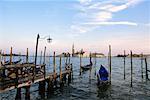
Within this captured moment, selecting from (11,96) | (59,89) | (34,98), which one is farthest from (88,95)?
(11,96)

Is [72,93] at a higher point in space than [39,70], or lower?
lower

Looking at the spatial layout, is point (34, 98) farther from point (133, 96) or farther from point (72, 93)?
point (133, 96)

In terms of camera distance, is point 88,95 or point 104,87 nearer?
point 88,95

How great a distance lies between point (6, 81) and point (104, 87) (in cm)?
1340

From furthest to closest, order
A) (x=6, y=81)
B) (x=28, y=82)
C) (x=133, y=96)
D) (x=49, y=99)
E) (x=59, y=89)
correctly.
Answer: (x=59, y=89) < (x=133, y=96) < (x=49, y=99) < (x=28, y=82) < (x=6, y=81)

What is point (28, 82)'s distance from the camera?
15.9 meters

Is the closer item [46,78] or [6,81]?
[6,81]

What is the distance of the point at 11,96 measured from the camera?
65.4 feet

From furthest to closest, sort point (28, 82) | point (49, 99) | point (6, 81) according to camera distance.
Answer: point (49, 99) < point (28, 82) < point (6, 81)

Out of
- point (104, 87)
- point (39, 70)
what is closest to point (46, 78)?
point (39, 70)

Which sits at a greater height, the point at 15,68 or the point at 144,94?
the point at 15,68

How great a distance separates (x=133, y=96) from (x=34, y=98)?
902 cm

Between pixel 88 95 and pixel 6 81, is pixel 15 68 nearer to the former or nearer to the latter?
pixel 6 81

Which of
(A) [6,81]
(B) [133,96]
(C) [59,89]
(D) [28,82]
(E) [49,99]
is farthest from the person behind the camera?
(C) [59,89]
